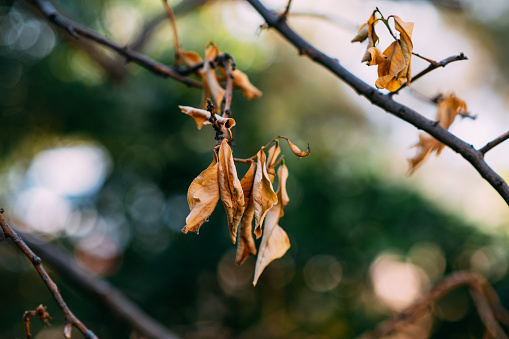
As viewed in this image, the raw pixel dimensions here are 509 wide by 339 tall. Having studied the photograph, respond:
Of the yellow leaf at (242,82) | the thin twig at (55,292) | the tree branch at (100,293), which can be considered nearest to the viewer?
the thin twig at (55,292)

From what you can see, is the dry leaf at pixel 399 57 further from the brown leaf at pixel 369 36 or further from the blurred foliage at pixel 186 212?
the blurred foliage at pixel 186 212

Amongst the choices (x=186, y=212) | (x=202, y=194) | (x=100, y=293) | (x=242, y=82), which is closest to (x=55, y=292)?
(x=202, y=194)

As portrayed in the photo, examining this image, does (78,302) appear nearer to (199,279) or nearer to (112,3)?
(199,279)

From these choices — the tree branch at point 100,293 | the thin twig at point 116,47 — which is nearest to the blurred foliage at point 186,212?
the tree branch at point 100,293

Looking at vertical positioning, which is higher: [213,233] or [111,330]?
[213,233]

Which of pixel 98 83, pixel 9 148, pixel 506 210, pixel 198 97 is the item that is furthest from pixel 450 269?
pixel 9 148

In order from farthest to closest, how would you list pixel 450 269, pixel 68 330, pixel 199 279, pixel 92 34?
1. pixel 199 279
2. pixel 450 269
3. pixel 92 34
4. pixel 68 330
